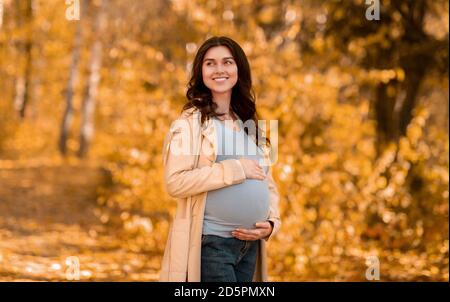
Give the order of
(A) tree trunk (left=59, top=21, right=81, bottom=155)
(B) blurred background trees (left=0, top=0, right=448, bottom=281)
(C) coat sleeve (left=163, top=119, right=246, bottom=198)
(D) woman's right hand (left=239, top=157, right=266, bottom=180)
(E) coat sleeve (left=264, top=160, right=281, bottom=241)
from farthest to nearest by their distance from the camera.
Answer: (A) tree trunk (left=59, top=21, right=81, bottom=155), (B) blurred background trees (left=0, top=0, right=448, bottom=281), (E) coat sleeve (left=264, top=160, right=281, bottom=241), (D) woman's right hand (left=239, top=157, right=266, bottom=180), (C) coat sleeve (left=163, top=119, right=246, bottom=198)

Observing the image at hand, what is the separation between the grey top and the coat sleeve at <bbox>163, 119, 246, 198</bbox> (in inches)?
3.4

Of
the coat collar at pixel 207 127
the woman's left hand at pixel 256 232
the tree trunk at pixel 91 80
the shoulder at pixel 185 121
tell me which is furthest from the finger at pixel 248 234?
the tree trunk at pixel 91 80

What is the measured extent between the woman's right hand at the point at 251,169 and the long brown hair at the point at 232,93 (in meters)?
0.25

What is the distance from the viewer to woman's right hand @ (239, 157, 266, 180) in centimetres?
302

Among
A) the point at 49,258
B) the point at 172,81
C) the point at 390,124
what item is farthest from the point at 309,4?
the point at 49,258

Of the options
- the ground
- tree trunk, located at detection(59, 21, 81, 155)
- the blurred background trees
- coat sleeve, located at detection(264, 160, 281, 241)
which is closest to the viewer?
coat sleeve, located at detection(264, 160, 281, 241)

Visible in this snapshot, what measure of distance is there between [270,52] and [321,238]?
219cm

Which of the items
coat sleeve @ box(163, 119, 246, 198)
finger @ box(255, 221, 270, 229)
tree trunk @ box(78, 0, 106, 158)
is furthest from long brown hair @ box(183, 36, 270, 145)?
tree trunk @ box(78, 0, 106, 158)

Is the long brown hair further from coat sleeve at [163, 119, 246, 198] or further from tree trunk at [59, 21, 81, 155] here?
tree trunk at [59, 21, 81, 155]

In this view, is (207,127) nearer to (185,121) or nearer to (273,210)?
(185,121)

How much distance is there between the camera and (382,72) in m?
7.38

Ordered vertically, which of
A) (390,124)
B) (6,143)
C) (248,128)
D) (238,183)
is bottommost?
(238,183)

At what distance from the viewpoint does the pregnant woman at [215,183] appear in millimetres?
2943
